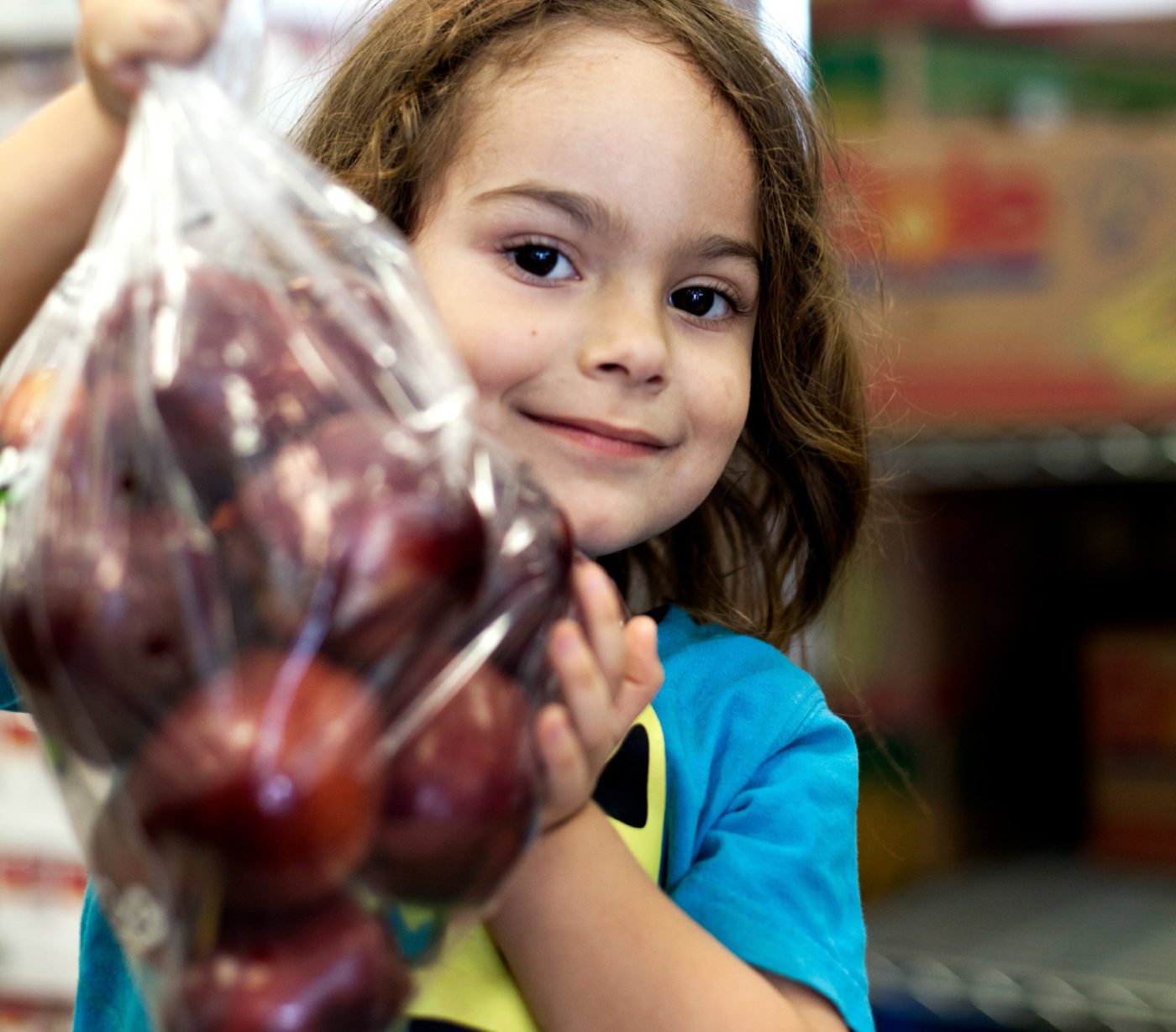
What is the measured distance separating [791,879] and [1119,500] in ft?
3.51

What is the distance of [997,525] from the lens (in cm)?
164

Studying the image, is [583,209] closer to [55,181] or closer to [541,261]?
[541,261]

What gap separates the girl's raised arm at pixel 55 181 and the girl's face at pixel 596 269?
0.71ft

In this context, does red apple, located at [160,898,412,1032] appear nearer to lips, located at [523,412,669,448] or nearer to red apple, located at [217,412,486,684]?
red apple, located at [217,412,486,684]

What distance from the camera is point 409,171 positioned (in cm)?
82

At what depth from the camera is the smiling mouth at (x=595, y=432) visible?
73cm

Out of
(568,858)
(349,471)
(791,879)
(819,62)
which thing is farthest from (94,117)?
(819,62)

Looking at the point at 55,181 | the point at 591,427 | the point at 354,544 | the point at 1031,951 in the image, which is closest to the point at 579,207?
the point at 591,427

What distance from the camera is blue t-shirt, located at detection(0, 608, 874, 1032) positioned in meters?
0.70

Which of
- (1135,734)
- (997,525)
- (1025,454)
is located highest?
(1025,454)

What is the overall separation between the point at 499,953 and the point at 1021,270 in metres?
0.98

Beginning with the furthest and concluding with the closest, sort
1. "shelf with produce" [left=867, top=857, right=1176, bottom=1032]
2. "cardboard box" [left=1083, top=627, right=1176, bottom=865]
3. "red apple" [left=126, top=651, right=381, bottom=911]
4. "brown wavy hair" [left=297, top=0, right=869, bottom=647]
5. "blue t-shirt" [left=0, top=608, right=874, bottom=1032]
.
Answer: "cardboard box" [left=1083, top=627, right=1176, bottom=865], "shelf with produce" [left=867, top=857, right=1176, bottom=1032], "brown wavy hair" [left=297, top=0, right=869, bottom=647], "blue t-shirt" [left=0, top=608, right=874, bottom=1032], "red apple" [left=126, top=651, right=381, bottom=911]

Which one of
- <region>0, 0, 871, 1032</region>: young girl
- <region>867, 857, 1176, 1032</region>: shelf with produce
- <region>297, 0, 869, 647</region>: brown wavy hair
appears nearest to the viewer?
<region>0, 0, 871, 1032</region>: young girl

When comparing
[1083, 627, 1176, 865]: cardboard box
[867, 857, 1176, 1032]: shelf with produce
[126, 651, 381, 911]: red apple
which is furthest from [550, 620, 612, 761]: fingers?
[1083, 627, 1176, 865]: cardboard box
